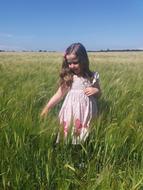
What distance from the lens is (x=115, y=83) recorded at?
4.41 meters

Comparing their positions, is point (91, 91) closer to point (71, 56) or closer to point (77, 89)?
point (77, 89)

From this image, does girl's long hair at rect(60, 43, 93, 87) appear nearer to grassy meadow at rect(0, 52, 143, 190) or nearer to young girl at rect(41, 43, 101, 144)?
young girl at rect(41, 43, 101, 144)

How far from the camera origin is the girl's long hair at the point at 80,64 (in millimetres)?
3414

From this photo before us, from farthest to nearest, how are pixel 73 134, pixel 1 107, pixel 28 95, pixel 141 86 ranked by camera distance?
pixel 141 86 → pixel 28 95 → pixel 1 107 → pixel 73 134

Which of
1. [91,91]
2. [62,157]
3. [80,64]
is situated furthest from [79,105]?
[62,157]

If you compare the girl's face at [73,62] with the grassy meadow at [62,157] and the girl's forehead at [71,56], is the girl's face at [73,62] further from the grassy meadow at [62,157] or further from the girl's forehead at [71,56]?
the grassy meadow at [62,157]

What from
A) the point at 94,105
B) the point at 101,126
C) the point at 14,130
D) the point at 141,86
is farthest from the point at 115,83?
the point at 14,130

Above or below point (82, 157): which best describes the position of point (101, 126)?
above

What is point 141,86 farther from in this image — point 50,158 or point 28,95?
point 50,158

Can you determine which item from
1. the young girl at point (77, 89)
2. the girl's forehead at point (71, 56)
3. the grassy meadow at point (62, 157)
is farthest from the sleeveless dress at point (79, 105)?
the grassy meadow at point (62, 157)

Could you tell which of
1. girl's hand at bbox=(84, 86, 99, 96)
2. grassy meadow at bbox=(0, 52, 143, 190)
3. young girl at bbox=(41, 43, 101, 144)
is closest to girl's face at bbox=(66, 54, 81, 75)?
young girl at bbox=(41, 43, 101, 144)

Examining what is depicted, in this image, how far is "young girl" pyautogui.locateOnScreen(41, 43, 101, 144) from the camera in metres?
3.29

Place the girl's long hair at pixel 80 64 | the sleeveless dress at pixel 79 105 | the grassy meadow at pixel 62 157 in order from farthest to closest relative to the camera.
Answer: the girl's long hair at pixel 80 64 < the sleeveless dress at pixel 79 105 < the grassy meadow at pixel 62 157

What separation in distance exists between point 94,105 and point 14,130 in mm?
1125
